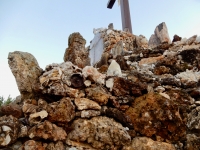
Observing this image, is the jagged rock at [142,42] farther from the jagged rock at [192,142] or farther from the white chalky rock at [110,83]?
the jagged rock at [192,142]

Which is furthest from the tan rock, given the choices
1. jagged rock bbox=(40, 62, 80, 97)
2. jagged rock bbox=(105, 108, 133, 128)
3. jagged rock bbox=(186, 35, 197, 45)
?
jagged rock bbox=(105, 108, 133, 128)

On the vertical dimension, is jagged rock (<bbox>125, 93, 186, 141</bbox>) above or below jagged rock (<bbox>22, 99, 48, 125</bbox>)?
below

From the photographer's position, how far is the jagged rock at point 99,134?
2004mm

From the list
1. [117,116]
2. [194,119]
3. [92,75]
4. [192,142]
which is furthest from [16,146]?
[194,119]

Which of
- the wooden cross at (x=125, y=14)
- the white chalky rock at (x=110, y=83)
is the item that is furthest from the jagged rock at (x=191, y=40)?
the wooden cross at (x=125, y=14)

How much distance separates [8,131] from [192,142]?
1.86 meters

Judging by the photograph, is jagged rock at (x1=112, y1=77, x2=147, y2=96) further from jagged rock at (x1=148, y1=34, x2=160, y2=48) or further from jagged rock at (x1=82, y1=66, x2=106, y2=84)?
jagged rock at (x1=148, y1=34, x2=160, y2=48)

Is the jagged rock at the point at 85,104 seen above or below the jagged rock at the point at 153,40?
below

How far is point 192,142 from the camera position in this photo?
2.19 meters

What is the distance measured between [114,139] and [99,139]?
0.15 metres

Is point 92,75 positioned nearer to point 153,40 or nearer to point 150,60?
point 150,60

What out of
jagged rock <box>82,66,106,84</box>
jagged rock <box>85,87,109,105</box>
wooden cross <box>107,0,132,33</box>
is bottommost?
jagged rock <box>85,87,109,105</box>

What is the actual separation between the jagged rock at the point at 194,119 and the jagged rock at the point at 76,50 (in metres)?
1.76

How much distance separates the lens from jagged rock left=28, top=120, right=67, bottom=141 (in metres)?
1.89
